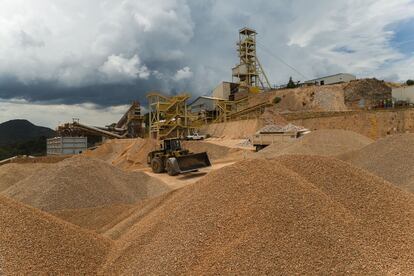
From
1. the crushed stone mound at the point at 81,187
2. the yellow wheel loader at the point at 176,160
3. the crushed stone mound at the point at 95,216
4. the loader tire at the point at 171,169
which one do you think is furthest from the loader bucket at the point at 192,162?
the crushed stone mound at the point at 95,216

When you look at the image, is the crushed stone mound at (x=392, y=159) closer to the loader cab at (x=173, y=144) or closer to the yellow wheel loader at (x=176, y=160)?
the yellow wheel loader at (x=176, y=160)

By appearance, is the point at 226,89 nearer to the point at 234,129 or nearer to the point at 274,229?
the point at 234,129

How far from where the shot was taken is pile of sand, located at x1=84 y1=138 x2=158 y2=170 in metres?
24.0

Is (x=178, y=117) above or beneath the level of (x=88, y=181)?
above

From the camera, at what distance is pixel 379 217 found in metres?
5.78

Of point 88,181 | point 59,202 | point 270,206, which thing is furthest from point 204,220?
point 88,181

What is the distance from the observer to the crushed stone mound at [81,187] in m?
10.3

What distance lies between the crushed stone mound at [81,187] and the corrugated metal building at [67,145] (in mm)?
18492

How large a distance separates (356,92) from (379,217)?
103 ft

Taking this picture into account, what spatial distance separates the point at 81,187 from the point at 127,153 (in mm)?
14695

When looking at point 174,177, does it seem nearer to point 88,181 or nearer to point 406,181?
point 88,181

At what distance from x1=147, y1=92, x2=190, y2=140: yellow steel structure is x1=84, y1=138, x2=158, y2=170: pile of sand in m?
5.19

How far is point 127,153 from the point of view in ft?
84.0

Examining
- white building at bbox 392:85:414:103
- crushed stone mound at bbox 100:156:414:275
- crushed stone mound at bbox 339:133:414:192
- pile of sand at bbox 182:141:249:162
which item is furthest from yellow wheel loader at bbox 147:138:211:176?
white building at bbox 392:85:414:103
